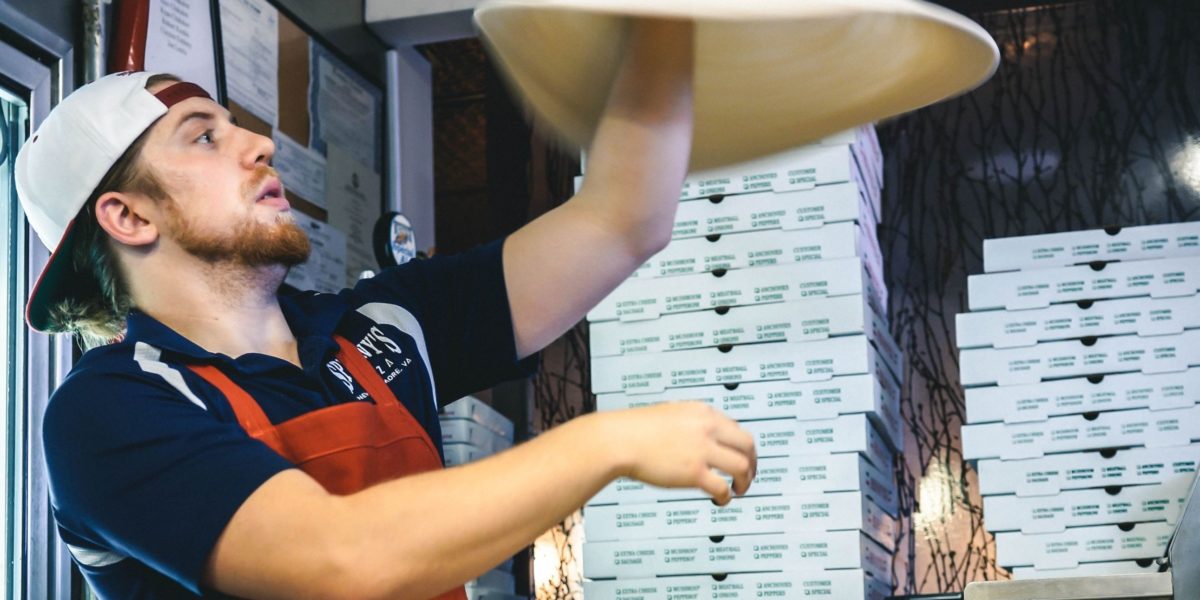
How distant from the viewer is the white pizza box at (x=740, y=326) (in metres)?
2.59

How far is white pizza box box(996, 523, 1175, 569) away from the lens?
2502 millimetres

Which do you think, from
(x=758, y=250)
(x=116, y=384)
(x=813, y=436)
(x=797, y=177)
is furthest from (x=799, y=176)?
(x=116, y=384)

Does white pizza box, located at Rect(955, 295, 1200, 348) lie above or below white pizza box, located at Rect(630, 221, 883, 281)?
below

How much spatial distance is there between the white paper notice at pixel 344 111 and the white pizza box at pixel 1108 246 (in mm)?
1583

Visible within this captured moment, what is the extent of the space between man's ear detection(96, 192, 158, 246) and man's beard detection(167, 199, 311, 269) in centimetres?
5

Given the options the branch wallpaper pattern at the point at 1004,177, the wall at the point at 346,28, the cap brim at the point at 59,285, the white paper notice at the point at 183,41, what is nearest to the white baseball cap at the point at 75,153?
the cap brim at the point at 59,285

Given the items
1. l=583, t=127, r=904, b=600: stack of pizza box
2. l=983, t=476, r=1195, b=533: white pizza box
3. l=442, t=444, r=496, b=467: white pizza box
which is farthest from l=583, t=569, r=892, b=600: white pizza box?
l=442, t=444, r=496, b=467: white pizza box

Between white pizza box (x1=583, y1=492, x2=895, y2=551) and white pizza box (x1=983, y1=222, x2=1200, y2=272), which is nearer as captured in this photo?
white pizza box (x1=583, y1=492, x2=895, y2=551)

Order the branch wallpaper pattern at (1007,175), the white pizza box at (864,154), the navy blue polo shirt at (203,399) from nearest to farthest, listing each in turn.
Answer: the navy blue polo shirt at (203,399), the white pizza box at (864,154), the branch wallpaper pattern at (1007,175)

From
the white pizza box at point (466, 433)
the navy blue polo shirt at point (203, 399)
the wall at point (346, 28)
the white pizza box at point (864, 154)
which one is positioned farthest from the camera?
the wall at point (346, 28)

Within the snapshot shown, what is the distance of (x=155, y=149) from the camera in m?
1.55

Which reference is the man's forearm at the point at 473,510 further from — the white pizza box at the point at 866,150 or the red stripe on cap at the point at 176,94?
the white pizza box at the point at 866,150

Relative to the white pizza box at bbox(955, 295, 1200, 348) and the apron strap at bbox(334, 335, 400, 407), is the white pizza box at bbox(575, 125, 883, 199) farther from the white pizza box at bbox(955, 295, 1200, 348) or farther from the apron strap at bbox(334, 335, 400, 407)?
the apron strap at bbox(334, 335, 400, 407)

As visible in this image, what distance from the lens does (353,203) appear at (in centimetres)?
327
